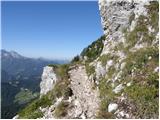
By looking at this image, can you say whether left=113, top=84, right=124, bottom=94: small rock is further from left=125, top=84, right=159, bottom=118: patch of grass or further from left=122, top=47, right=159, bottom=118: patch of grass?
left=125, top=84, right=159, bottom=118: patch of grass

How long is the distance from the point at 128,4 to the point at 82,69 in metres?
15.8

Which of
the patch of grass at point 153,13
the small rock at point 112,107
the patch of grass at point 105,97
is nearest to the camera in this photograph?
the patch of grass at point 105,97

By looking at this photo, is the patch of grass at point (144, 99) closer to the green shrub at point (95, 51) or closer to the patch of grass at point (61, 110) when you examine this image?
the patch of grass at point (61, 110)

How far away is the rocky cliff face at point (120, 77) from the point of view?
25.2 metres

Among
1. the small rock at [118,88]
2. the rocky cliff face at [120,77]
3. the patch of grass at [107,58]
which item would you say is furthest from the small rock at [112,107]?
the patch of grass at [107,58]

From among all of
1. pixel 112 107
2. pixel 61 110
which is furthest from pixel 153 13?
pixel 112 107

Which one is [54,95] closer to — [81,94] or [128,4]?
[81,94]

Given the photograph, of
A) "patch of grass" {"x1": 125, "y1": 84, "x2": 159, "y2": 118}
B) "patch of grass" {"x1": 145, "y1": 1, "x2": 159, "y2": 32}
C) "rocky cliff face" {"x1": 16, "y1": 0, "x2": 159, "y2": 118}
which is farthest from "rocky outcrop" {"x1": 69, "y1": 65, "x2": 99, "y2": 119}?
"patch of grass" {"x1": 145, "y1": 1, "x2": 159, "y2": 32}

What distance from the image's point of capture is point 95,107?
28.4 metres

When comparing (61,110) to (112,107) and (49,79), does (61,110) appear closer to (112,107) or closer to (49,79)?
(112,107)

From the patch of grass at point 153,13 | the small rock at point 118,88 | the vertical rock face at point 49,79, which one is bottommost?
the small rock at point 118,88

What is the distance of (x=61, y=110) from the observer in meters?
30.6

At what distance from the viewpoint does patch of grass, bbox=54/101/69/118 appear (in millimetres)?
29703

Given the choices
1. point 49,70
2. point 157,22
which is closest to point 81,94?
point 157,22
